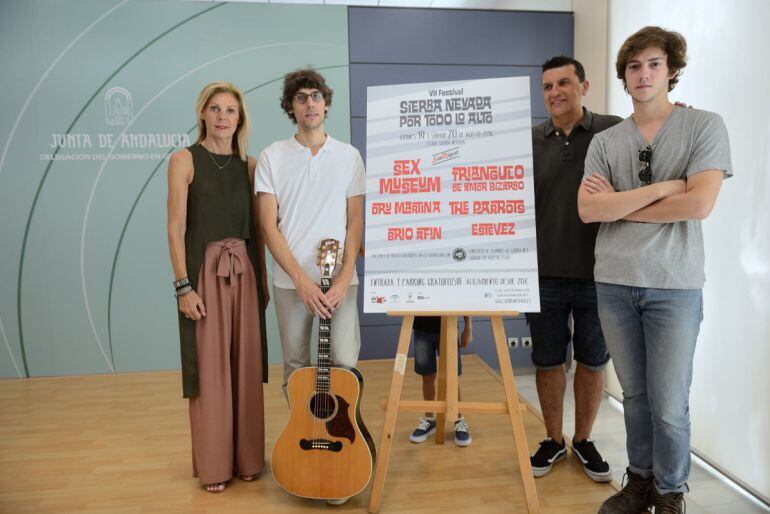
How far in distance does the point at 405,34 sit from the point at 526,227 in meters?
2.31

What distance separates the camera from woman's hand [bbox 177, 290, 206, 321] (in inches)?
91.0

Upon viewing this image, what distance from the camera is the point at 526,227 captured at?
216 cm

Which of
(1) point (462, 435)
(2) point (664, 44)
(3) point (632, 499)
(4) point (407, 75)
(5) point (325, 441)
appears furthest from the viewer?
(4) point (407, 75)

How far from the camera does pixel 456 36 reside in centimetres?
400

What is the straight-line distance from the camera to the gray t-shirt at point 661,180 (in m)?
1.84

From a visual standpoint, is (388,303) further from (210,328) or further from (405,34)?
(405,34)

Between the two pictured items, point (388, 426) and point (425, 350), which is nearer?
point (388, 426)

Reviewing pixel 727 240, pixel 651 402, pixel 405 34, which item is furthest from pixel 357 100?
pixel 651 402

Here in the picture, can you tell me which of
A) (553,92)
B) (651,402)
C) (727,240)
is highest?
(553,92)

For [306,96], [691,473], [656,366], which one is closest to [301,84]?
[306,96]

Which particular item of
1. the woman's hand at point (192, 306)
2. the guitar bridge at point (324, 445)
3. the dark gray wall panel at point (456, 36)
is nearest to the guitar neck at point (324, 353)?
the guitar bridge at point (324, 445)

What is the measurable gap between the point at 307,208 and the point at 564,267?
109 centimetres

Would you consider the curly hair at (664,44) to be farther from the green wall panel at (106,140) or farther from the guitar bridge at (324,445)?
the green wall panel at (106,140)

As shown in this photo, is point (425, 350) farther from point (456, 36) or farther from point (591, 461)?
point (456, 36)
